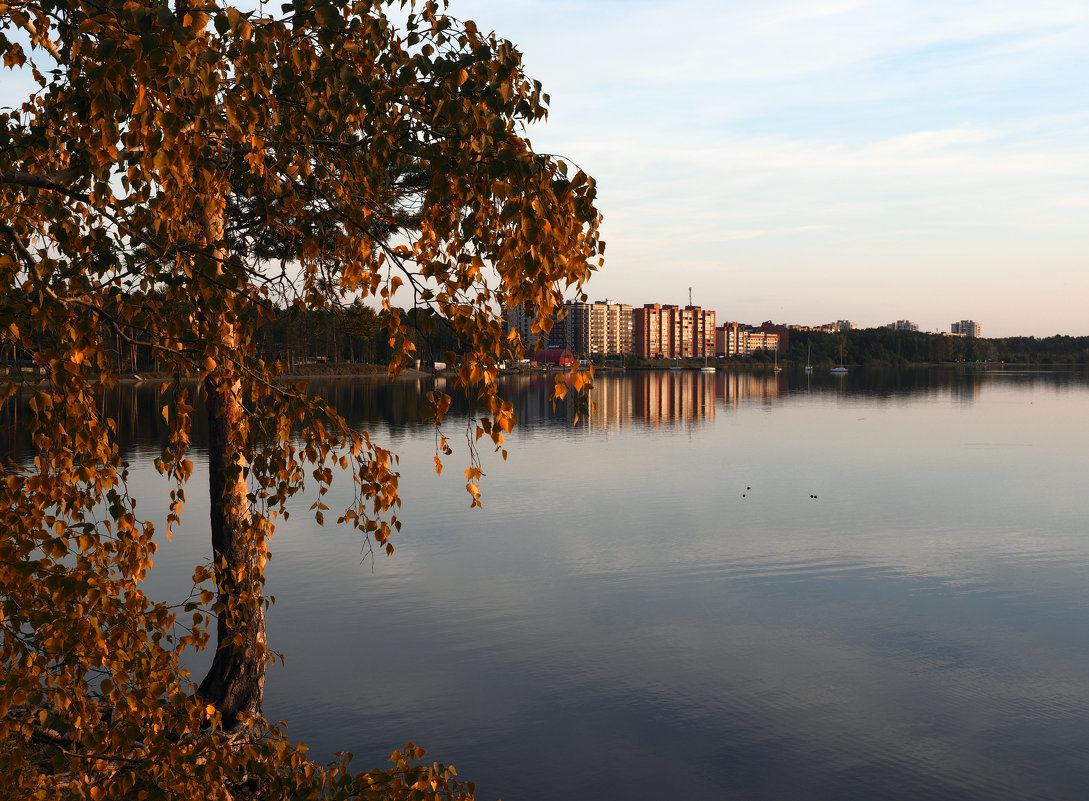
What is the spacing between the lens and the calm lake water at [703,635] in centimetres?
1255

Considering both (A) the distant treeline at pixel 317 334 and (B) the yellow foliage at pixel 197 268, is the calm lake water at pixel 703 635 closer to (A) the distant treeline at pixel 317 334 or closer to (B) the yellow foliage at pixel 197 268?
Answer: (A) the distant treeline at pixel 317 334

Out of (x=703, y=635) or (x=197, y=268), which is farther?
(x=703, y=635)

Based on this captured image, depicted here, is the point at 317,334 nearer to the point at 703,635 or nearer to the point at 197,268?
the point at 197,268

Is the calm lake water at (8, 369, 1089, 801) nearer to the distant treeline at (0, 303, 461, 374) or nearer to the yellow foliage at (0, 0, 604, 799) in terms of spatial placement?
the distant treeline at (0, 303, 461, 374)

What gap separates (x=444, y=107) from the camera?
14.4 ft

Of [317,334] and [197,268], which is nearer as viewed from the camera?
[197,268]

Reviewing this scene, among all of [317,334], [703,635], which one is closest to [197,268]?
[317,334]

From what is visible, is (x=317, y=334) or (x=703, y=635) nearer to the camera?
(x=317, y=334)

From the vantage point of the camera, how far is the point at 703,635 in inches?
680

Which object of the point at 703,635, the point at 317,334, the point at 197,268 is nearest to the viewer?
the point at 197,268

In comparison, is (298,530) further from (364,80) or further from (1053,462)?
(1053,462)

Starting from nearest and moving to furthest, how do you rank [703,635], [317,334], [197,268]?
[197,268]
[317,334]
[703,635]

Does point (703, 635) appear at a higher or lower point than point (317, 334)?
lower

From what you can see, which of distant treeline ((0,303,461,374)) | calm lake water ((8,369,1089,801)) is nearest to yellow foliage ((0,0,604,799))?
distant treeline ((0,303,461,374))
